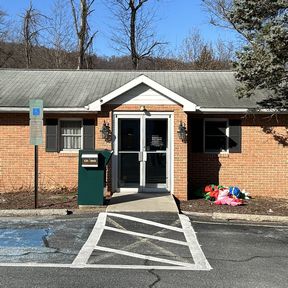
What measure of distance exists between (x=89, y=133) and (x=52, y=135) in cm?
124

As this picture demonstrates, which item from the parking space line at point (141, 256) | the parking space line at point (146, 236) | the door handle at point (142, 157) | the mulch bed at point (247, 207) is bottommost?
the parking space line at point (141, 256)

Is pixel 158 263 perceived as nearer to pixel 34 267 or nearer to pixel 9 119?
pixel 34 267

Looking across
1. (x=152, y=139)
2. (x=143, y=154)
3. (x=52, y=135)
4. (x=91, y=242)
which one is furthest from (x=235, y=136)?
(x=91, y=242)

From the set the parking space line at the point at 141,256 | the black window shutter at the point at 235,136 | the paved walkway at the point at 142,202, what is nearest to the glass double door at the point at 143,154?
the paved walkway at the point at 142,202

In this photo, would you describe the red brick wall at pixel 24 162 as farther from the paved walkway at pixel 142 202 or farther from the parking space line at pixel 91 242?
the parking space line at pixel 91 242

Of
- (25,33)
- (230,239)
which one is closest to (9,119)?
(230,239)

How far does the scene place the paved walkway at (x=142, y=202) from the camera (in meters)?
11.4

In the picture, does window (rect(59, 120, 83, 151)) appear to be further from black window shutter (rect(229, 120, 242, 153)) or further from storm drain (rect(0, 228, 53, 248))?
storm drain (rect(0, 228, 53, 248))

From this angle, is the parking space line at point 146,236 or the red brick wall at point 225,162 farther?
the red brick wall at point 225,162

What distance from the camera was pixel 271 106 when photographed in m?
14.1

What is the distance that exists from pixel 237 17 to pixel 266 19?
2.84 feet

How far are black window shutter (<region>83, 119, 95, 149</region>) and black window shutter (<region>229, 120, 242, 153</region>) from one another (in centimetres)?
449

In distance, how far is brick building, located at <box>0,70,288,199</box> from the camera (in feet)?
44.8

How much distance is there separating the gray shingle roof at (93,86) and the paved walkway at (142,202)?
3.26 meters
